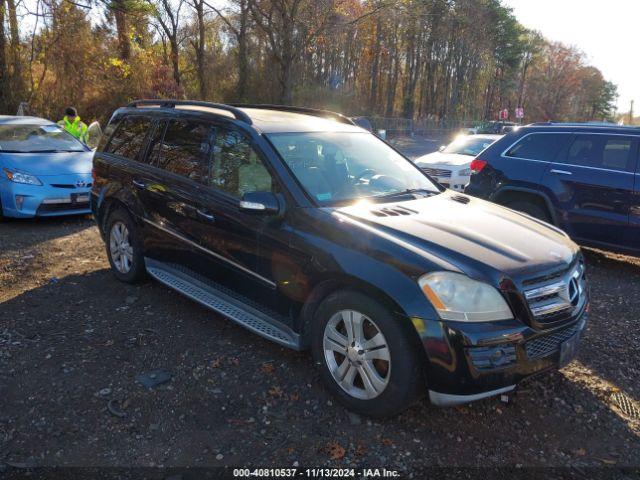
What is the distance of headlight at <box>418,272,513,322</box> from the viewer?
2.80m

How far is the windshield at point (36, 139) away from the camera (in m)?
8.36

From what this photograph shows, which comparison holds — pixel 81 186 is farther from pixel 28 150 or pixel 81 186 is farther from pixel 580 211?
pixel 580 211

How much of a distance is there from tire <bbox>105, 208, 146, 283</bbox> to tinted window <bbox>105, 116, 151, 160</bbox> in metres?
0.60

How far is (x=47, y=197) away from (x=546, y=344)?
284 inches

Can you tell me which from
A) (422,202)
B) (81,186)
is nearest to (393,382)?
(422,202)

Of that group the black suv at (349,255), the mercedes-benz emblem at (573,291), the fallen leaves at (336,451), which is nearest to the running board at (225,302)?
the black suv at (349,255)

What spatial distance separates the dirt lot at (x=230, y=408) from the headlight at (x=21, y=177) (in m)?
3.54

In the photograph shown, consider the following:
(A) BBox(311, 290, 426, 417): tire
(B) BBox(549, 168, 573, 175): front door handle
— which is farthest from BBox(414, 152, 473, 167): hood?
(A) BBox(311, 290, 426, 417): tire

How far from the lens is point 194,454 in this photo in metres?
2.84

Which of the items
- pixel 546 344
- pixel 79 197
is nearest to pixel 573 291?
pixel 546 344

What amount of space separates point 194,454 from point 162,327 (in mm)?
1748

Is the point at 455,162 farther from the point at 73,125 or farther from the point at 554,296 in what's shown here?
the point at 554,296

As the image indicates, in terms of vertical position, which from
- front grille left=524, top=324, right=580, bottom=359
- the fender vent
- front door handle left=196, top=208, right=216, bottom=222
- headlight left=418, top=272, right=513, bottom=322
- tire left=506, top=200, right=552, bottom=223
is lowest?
front grille left=524, top=324, right=580, bottom=359

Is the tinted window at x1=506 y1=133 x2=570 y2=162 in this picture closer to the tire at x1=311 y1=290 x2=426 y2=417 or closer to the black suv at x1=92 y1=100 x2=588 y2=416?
the black suv at x1=92 y1=100 x2=588 y2=416
